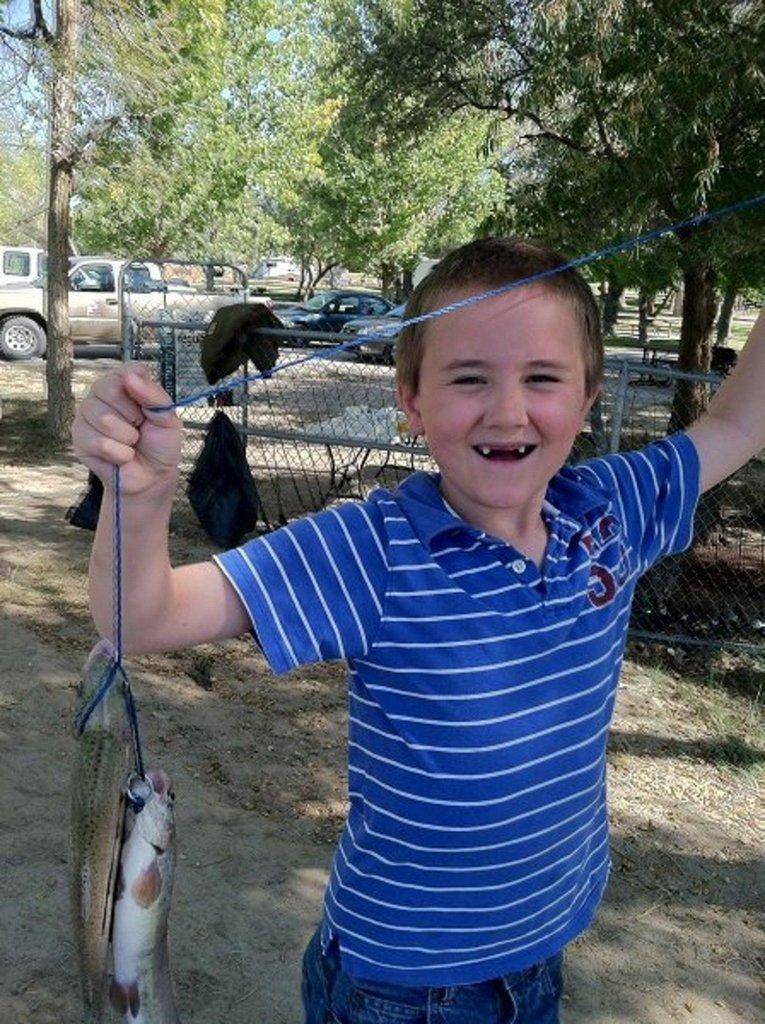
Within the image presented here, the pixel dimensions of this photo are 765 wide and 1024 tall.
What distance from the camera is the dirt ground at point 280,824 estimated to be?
2.98 metres

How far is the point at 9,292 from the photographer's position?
58.5 feet

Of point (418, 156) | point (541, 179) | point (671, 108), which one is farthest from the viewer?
point (418, 156)

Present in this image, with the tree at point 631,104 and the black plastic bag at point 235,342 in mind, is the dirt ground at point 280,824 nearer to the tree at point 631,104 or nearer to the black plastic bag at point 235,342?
the black plastic bag at point 235,342

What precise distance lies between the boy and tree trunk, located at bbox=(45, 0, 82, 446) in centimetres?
889

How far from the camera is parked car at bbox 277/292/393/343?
78.6 ft

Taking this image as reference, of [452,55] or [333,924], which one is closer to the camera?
[333,924]

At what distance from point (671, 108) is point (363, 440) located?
2713 millimetres

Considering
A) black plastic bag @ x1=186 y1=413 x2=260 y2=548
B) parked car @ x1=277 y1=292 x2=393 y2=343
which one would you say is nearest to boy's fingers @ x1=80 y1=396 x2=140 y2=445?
black plastic bag @ x1=186 y1=413 x2=260 y2=548

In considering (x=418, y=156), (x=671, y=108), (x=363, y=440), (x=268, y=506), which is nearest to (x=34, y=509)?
(x=268, y=506)

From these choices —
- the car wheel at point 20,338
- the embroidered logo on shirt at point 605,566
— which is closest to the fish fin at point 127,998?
the embroidered logo on shirt at point 605,566

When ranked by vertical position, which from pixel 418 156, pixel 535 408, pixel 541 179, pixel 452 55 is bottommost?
pixel 535 408

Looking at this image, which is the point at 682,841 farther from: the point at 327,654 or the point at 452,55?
the point at 452,55

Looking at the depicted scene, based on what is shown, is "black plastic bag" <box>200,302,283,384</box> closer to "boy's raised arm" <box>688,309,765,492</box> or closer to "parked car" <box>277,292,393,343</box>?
"boy's raised arm" <box>688,309,765,492</box>

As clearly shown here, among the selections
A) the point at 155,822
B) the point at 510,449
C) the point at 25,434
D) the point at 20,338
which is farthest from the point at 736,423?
the point at 20,338
